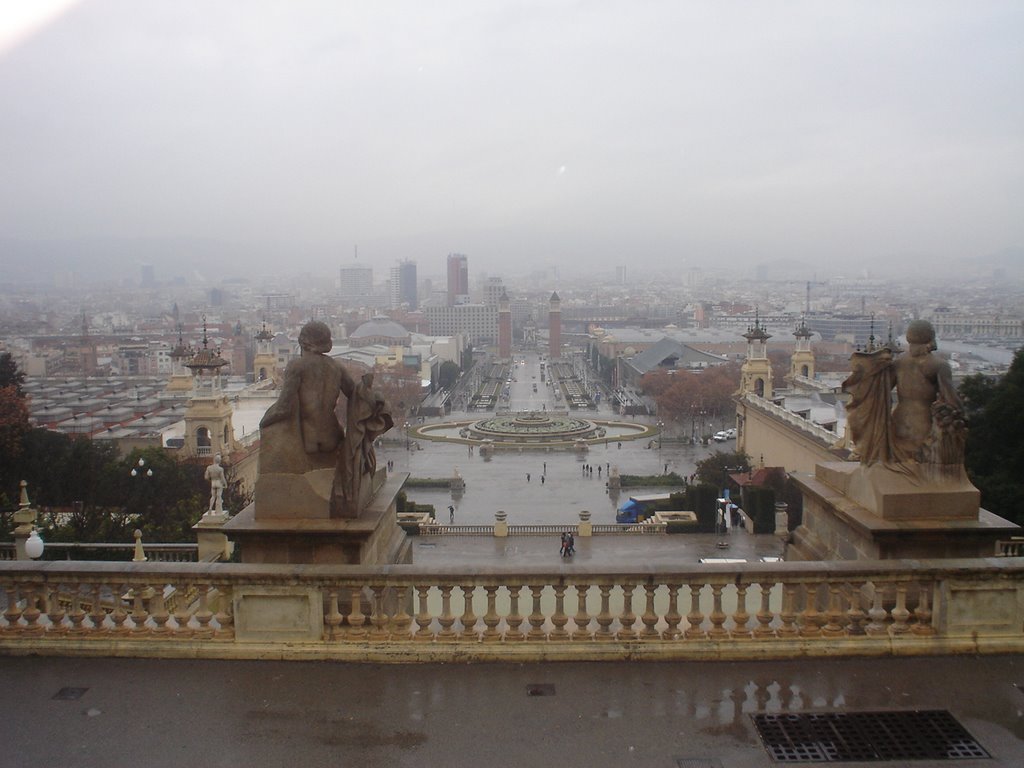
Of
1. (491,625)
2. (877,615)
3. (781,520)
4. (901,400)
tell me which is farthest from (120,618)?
(781,520)

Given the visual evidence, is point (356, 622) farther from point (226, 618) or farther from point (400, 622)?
point (226, 618)

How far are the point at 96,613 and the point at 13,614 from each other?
0.57 m

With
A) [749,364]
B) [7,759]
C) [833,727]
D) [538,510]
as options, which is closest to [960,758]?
[833,727]

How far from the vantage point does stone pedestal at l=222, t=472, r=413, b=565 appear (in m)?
5.94

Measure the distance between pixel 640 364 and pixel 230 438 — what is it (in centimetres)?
6145

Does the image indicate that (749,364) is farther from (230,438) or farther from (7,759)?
(7,759)

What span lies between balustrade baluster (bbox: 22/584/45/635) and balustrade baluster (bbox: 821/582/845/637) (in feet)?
17.4

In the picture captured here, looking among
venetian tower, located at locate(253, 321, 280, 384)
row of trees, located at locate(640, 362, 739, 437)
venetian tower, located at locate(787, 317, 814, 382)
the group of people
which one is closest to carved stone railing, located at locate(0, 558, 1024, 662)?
the group of people

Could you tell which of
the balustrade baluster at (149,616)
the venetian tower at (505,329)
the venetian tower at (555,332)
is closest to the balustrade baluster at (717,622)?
the balustrade baluster at (149,616)

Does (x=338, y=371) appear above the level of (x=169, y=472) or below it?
above

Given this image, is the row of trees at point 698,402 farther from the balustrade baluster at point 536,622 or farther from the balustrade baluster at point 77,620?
the balustrade baluster at point 77,620

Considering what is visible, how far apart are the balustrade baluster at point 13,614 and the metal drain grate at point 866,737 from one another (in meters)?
4.87

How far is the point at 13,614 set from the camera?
5.89 meters

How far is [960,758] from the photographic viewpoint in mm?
4570
